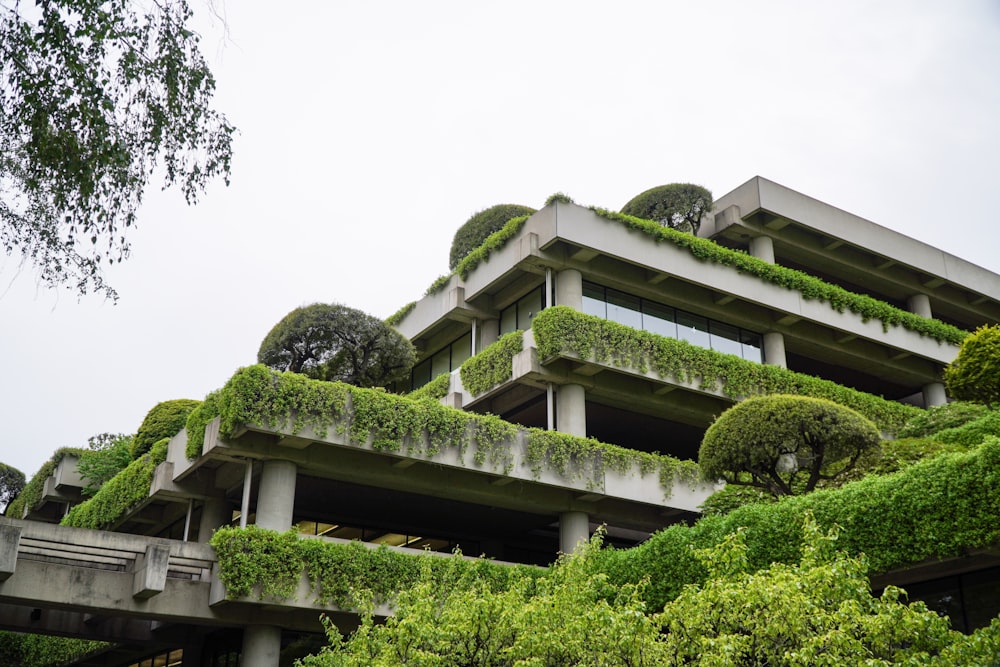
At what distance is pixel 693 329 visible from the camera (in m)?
33.6

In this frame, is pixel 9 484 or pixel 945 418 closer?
pixel 945 418

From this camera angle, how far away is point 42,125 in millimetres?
12562

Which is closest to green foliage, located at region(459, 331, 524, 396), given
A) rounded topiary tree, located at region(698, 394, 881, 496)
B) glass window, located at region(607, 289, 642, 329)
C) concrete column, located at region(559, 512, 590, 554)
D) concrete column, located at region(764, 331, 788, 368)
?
glass window, located at region(607, 289, 642, 329)

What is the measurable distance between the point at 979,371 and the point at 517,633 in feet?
56.4

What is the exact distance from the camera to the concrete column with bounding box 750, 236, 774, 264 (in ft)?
121

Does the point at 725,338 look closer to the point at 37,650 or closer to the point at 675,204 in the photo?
the point at 675,204

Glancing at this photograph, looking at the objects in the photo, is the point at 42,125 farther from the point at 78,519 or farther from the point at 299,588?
the point at 78,519

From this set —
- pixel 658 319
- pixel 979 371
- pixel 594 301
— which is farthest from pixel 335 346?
pixel 979 371

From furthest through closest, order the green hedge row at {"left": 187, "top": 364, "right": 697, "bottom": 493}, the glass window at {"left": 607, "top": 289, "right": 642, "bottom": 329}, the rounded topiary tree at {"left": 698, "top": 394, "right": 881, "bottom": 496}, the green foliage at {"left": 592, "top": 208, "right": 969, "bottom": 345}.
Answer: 1. the green foliage at {"left": 592, "top": 208, "right": 969, "bottom": 345}
2. the glass window at {"left": 607, "top": 289, "right": 642, "bottom": 329}
3. the green hedge row at {"left": 187, "top": 364, "right": 697, "bottom": 493}
4. the rounded topiary tree at {"left": 698, "top": 394, "right": 881, "bottom": 496}

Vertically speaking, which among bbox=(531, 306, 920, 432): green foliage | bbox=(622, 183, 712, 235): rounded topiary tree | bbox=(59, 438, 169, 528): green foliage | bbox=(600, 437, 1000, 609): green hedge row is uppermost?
bbox=(622, 183, 712, 235): rounded topiary tree

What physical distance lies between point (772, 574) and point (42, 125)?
10801 millimetres

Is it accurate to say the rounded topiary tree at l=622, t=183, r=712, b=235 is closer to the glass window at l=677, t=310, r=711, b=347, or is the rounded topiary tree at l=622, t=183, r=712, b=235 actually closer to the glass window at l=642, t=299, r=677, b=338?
the glass window at l=677, t=310, r=711, b=347

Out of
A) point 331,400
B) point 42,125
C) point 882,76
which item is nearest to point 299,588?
point 331,400

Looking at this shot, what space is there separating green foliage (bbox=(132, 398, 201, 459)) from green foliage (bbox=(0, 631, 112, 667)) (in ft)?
21.7
